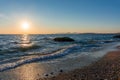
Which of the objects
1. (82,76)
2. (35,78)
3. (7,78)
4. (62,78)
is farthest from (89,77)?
(7,78)

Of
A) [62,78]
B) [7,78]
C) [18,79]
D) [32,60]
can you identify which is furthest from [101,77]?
[32,60]

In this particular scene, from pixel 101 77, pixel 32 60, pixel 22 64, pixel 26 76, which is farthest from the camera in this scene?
pixel 32 60

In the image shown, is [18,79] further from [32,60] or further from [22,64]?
[32,60]

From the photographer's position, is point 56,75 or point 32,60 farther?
point 32,60

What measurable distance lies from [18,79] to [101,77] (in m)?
4.15

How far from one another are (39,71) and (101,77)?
3.81m

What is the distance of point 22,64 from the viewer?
1355 cm

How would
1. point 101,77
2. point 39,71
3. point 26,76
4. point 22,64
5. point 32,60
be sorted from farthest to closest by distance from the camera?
point 32,60 → point 22,64 → point 39,71 → point 26,76 → point 101,77

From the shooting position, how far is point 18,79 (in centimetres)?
961

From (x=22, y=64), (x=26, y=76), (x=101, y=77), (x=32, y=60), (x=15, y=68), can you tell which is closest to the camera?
(x=101, y=77)

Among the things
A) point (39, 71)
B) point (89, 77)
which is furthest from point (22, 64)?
point (89, 77)

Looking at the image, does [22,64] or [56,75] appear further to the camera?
[22,64]

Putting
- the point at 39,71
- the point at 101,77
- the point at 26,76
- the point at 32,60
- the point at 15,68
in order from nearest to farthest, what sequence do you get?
the point at 101,77, the point at 26,76, the point at 39,71, the point at 15,68, the point at 32,60

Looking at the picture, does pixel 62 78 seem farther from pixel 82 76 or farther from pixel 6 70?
pixel 6 70
